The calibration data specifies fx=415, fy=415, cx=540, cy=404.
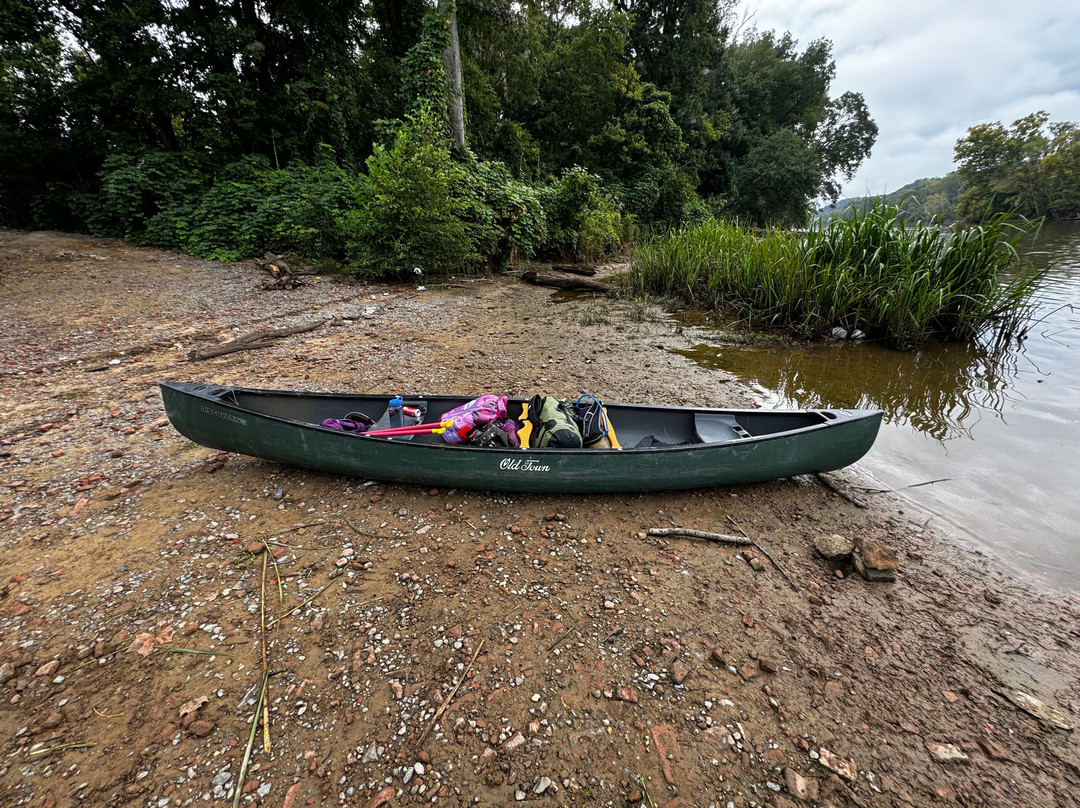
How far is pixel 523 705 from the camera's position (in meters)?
1.82

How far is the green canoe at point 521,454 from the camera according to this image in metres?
2.83

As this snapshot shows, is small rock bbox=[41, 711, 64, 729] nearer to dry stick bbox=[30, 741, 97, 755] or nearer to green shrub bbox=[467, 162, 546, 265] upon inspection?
dry stick bbox=[30, 741, 97, 755]

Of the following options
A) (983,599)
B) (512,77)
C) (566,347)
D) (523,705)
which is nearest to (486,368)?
(566,347)

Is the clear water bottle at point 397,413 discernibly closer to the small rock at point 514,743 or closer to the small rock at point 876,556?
the small rock at point 514,743

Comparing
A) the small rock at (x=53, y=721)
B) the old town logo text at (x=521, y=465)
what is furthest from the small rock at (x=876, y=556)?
the small rock at (x=53, y=721)

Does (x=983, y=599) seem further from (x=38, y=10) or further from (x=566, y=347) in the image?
(x=38, y=10)

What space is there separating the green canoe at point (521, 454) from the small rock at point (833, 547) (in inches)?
21.5

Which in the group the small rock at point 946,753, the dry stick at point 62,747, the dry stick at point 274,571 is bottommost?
the small rock at point 946,753

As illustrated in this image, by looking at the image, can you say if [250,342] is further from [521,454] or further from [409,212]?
[521,454]

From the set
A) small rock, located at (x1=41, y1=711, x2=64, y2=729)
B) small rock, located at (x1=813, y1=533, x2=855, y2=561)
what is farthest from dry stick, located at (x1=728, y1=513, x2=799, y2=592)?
small rock, located at (x1=41, y1=711, x2=64, y2=729)

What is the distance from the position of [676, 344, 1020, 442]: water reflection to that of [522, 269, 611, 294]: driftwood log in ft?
14.0

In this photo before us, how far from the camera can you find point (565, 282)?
10.5m

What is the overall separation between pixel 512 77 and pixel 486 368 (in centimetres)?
2030

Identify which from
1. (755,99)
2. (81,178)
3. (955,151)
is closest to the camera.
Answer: (81,178)
